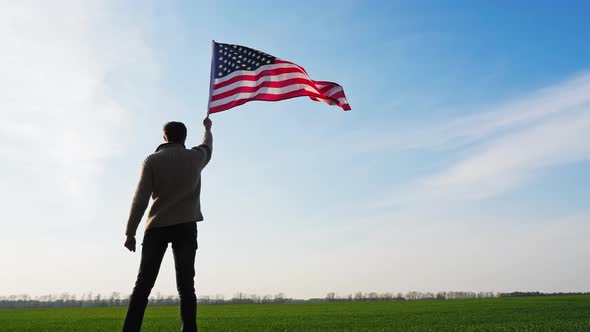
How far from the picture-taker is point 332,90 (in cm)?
833

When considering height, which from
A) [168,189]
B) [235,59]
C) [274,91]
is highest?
[235,59]

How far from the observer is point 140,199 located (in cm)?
467

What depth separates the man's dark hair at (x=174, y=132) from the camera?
5.03 m

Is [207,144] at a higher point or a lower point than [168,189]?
higher

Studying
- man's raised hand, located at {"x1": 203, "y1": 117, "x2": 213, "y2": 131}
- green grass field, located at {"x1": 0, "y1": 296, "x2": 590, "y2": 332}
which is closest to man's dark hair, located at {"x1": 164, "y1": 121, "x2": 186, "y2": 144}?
man's raised hand, located at {"x1": 203, "y1": 117, "x2": 213, "y2": 131}

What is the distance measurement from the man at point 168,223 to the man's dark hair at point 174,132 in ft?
0.42

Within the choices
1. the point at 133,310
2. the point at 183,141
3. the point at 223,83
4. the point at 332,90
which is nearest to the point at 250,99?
the point at 223,83

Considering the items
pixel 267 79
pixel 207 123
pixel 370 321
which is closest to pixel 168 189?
pixel 207 123

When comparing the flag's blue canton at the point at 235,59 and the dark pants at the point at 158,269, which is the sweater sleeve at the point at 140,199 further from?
the flag's blue canton at the point at 235,59

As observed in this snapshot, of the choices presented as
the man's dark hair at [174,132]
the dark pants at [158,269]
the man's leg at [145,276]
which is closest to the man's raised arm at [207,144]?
the man's dark hair at [174,132]

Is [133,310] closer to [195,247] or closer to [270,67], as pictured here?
[195,247]

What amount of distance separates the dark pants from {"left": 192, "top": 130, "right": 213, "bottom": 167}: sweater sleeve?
79cm

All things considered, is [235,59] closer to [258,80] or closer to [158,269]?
[258,80]

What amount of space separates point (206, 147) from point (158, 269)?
1.38 meters
